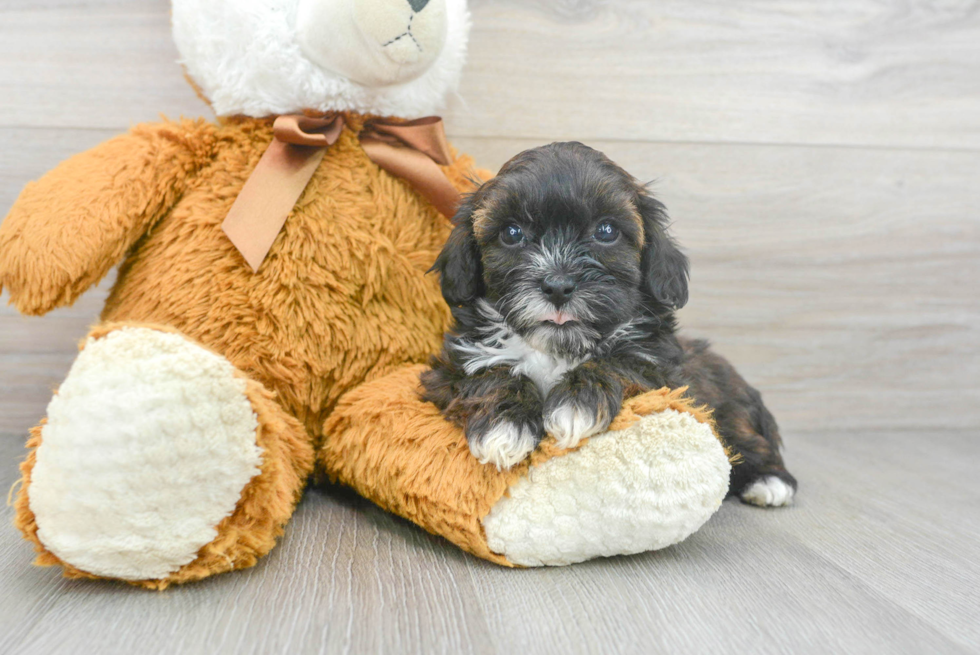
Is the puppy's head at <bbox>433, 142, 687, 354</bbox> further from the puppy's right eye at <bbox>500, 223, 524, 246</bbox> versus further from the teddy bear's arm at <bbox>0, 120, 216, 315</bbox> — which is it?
the teddy bear's arm at <bbox>0, 120, 216, 315</bbox>

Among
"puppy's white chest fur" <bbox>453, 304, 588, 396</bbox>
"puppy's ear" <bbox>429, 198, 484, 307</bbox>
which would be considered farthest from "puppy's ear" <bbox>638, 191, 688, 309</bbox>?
"puppy's ear" <bbox>429, 198, 484, 307</bbox>

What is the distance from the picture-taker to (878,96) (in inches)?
94.7

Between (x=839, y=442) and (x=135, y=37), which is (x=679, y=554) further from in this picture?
(x=135, y=37)

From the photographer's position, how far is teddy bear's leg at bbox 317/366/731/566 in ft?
4.29

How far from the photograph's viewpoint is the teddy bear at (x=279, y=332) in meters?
1.17

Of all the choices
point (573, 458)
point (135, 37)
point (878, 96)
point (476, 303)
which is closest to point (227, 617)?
point (573, 458)

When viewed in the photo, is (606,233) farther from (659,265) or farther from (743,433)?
(743,433)

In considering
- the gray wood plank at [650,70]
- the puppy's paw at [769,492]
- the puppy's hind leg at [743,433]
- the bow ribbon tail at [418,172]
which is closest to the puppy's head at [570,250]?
the bow ribbon tail at [418,172]

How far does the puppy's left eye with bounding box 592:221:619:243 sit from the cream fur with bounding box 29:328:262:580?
706 millimetres

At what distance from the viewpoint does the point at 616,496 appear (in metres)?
1.30

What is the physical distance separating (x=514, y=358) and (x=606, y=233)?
0.31m

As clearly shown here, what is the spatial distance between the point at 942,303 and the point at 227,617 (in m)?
2.51

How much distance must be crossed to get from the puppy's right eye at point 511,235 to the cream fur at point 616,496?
41cm

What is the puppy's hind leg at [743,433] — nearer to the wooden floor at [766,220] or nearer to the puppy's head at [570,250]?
the wooden floor at [766,220]
